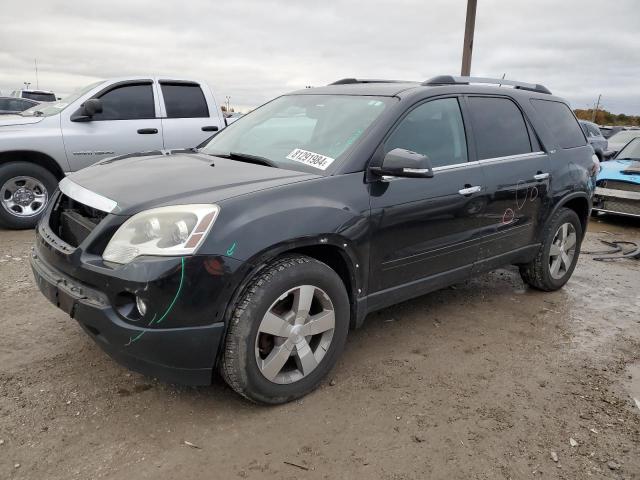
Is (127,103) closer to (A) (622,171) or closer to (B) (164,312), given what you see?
(B) (164,312)

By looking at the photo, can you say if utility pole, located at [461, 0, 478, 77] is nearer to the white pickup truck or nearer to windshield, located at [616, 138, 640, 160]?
windshield, located at [616, 138, 640, 160]

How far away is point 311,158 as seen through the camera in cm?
309

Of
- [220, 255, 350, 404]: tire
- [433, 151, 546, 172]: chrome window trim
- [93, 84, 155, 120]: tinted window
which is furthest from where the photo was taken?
[93, 84, 155, 120]: tinted window

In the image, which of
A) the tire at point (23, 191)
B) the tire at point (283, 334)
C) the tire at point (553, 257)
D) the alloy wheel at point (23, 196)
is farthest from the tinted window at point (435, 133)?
the alloy wheel at point (23, 196)

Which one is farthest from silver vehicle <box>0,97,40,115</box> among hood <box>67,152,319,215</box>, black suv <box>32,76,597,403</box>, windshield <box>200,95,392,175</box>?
Answer: hood <box>67,152,319,215</box>

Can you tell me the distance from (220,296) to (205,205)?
1.41ft

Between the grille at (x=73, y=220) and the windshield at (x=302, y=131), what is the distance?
102 cm

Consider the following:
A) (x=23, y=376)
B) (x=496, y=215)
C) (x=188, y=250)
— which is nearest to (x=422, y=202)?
(x=496, y=215)

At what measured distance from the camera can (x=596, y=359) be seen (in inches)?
140

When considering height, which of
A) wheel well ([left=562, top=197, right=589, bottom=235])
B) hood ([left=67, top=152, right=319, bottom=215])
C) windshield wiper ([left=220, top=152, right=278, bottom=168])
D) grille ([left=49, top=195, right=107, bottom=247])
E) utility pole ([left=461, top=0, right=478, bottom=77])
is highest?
utility pole ([left=461, top=0, right=478, bottom=77])

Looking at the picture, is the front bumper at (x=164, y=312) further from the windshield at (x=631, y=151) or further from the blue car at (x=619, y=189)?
the windshield at (x=631, y=151)

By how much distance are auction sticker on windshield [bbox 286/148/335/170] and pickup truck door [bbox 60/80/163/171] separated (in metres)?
4.20

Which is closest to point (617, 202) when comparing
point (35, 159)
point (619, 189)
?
point (619, 189)

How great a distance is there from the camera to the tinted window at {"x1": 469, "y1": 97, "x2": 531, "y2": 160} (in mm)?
3787
